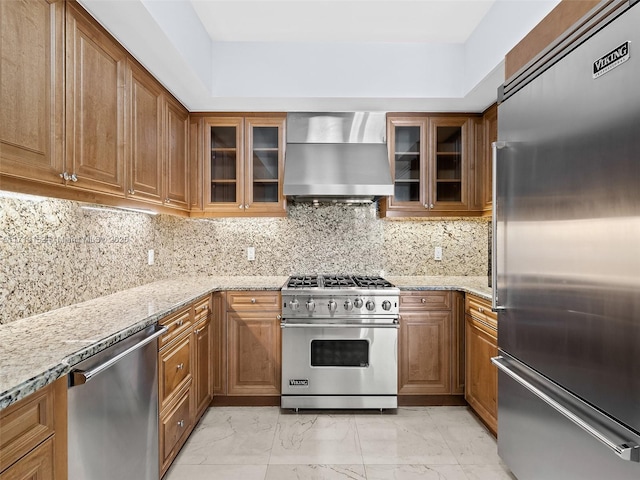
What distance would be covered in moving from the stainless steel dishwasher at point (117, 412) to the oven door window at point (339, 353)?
126 centimetres

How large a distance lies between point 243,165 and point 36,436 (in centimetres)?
242

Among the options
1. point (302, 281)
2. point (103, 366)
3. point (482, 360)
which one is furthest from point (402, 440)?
point (103, 366)

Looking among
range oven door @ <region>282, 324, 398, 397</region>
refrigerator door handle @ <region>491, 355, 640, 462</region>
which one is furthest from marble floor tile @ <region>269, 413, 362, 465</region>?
refrigerator door handle @ <region>491, 355, 640, 462</region>

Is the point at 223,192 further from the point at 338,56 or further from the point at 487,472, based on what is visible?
the point at 487,472

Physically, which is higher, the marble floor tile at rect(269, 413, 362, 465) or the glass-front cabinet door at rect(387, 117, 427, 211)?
the glass-front cabinet door at rect(387, 117, 427, 211)

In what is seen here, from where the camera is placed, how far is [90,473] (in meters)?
1.33

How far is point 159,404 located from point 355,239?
2.15 metres

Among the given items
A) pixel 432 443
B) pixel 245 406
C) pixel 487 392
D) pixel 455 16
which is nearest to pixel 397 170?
pixel 455 16

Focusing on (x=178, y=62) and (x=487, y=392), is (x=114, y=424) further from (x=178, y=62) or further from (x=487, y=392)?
(x=487, y=392)

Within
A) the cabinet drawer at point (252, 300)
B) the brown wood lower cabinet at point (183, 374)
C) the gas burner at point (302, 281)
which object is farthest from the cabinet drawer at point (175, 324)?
the gas burner at point (302, 281)

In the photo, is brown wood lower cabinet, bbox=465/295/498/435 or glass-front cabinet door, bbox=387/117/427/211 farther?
glass-front cabinet door, bbox=387/117/427/211

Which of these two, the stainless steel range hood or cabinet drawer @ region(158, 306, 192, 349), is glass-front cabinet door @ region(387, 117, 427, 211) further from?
cabinet drawer @ region(158, 306, 192, 349)

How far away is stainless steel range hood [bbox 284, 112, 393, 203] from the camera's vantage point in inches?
118

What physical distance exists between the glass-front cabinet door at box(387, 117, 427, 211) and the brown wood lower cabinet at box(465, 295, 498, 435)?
930 mm
